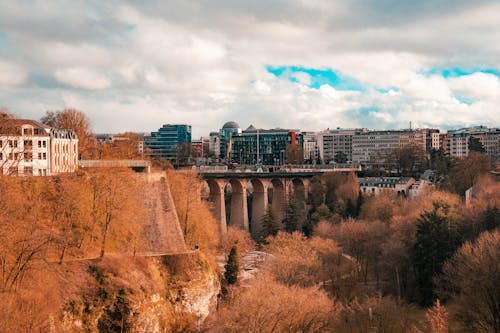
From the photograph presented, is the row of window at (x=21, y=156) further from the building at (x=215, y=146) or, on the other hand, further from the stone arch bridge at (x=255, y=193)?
the building at (x=215, y=146)

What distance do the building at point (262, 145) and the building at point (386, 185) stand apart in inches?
2826

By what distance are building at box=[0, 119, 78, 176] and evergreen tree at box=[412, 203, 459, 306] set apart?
86.3 ft

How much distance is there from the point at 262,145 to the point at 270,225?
98.6 meters

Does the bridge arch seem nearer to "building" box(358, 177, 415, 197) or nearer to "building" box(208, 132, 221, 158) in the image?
"building" box(358, 177, 415, 197)

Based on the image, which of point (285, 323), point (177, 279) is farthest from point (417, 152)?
point (285, 323)

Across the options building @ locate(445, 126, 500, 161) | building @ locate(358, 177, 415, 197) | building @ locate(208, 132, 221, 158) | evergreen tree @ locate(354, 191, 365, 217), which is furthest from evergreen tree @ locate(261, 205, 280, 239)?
building @ locate(208, 132, 221, 158)

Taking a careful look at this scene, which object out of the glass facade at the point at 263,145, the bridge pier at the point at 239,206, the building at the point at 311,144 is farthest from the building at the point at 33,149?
the building at the point at 311,144

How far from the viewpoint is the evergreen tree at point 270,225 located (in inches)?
2598

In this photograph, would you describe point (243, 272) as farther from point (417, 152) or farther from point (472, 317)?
point (417, 152)

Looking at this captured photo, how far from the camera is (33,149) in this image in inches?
1756

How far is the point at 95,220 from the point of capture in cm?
3944

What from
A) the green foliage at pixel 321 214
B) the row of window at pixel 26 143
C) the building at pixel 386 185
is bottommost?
the green foliage at pixel 321 214

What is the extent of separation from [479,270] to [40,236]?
77.1 ft

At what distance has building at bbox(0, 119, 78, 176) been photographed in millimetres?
42125
